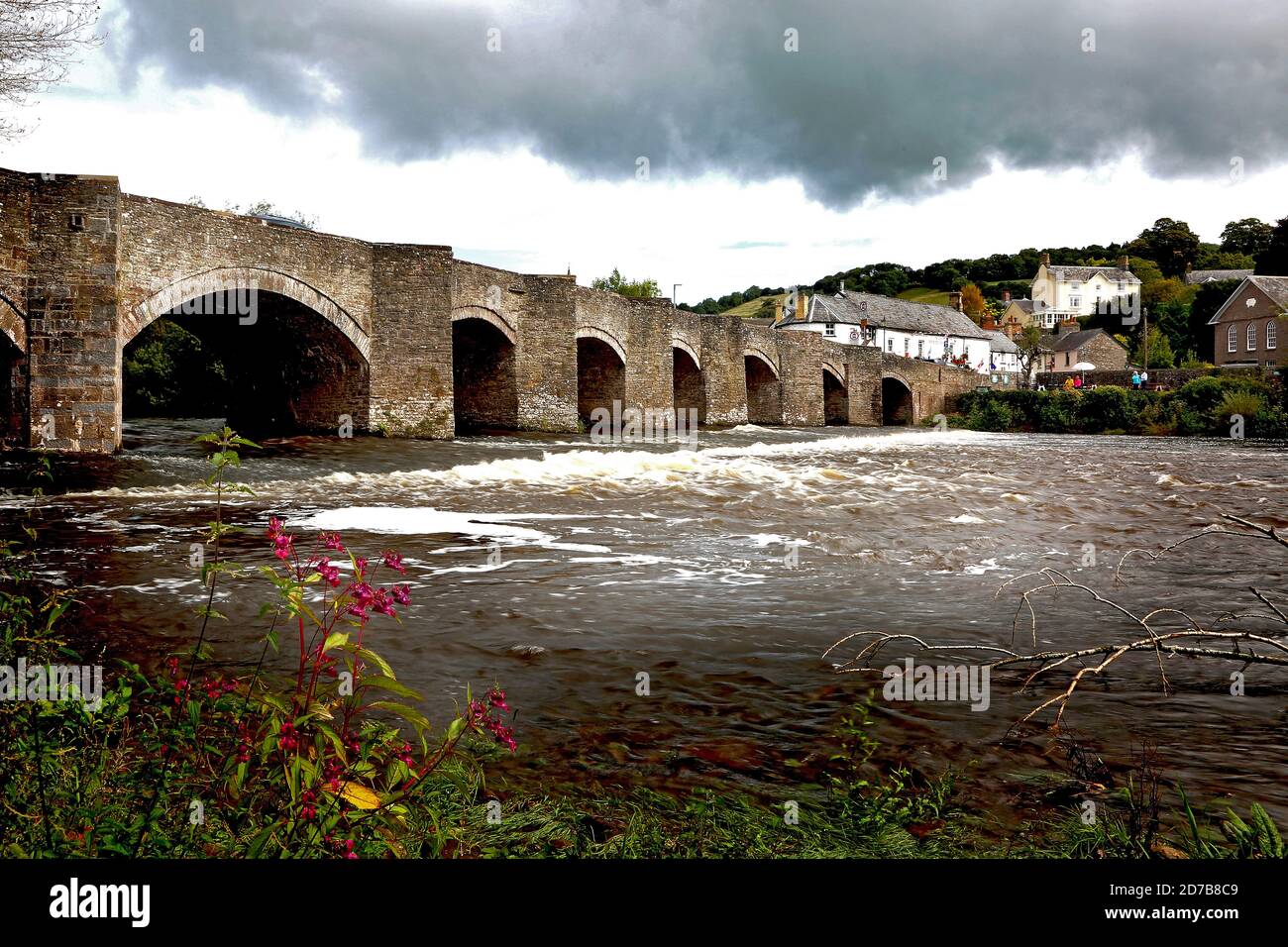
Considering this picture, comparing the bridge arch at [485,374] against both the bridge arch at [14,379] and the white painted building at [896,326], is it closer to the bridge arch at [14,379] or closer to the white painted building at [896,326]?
the bridge arch at [14,379]

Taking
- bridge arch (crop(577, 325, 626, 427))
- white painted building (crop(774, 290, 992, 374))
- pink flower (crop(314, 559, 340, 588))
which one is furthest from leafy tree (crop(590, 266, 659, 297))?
→ pink flower (crop(314, 559, 340, 588))

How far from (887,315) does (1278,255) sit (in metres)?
24.7

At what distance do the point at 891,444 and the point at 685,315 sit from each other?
35.5ft

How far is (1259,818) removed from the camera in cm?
279

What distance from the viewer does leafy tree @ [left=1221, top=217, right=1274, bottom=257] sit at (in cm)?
10200

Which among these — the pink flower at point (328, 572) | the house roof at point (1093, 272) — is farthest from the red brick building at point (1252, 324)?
the pink flower at point (328, 572)

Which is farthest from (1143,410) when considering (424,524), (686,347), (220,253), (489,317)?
(424,524)

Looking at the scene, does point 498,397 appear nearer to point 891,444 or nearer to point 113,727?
point 891,444

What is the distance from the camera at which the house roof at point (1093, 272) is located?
3626 inches

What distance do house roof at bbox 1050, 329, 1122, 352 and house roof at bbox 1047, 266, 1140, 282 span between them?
65.9 ft

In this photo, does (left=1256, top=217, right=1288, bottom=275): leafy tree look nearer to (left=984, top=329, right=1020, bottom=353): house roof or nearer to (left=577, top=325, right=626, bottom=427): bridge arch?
(left=984, top=329, right=1020, bottom=353): house roof

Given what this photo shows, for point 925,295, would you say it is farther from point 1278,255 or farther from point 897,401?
point 897,401

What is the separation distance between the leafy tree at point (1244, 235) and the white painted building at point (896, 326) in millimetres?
44703
